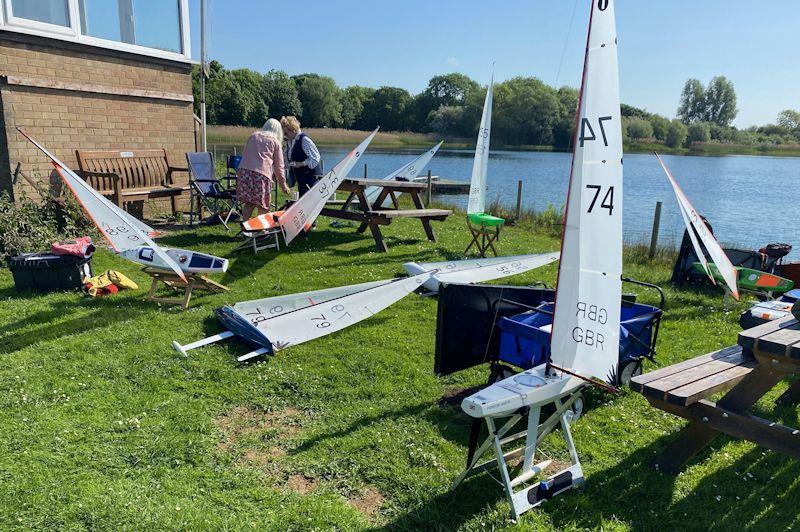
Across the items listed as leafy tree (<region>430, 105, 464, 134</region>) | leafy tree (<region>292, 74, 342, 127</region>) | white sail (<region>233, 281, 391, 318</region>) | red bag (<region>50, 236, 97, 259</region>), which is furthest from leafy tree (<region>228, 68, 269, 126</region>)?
white sail (<region>233, 281, 391, 318</region>)

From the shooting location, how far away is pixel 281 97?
6638 centimetres

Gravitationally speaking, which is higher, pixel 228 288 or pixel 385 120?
pixel 385 120

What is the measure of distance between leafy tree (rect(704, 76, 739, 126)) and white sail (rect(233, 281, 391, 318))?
7144 cm

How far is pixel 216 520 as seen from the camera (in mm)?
2676

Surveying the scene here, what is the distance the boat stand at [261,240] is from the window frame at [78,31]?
403cm

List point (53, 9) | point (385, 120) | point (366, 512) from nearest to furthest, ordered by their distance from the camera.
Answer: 1. point (366, 512)
2. point (53, 9)
3. point (385, 120)

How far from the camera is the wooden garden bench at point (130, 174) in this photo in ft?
28.0

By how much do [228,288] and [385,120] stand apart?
76284 millimetres

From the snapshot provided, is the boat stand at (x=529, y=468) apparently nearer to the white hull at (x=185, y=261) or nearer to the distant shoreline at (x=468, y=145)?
the white hull at (x=185, y=261)

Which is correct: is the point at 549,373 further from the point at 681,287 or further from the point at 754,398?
the point at 681,287

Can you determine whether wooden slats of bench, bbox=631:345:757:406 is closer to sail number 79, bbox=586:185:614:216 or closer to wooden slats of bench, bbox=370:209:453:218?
sail number 79, bbox=586:185:614:216

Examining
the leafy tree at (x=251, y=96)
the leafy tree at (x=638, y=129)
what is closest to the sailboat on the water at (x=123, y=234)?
the leafy tree at (x=638, y=129)

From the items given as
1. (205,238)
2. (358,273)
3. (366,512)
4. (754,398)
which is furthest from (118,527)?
(205,238)

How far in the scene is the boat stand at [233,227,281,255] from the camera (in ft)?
25.4
